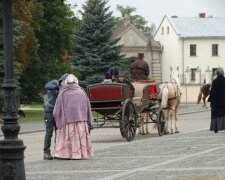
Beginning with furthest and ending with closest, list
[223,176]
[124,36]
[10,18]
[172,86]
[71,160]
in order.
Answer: [124,36], [172,86], [71,160], [223,176], [10,18]

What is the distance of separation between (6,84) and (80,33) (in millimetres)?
47259

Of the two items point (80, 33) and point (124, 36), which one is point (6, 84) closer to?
point (80, 33)

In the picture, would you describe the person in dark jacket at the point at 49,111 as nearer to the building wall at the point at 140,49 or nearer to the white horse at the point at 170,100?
the white horse at the point at 170,100


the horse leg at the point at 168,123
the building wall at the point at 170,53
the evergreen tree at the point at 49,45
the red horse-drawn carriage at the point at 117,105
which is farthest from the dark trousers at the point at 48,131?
the building wall at the point at 170,53

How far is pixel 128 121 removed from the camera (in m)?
21.1

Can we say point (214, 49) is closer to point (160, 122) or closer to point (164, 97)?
point (164, 97)

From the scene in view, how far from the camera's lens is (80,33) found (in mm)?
58344

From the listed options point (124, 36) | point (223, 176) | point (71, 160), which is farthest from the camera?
point (124, 36)

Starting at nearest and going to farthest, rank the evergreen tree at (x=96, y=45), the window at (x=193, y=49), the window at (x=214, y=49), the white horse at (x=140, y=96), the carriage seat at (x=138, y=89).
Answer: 1. the white horse at (x=140, y=96)
2. the carriage seat at (x=138, y=89)
3. the evergreen tree at (x=96, y=45)
4. the window at (x=193, y=49)
5. the window at (x=214, y=49)

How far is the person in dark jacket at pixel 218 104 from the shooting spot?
2316 cm

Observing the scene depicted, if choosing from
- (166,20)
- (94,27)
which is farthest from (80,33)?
(166,20)

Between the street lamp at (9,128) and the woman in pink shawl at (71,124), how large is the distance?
4.85m

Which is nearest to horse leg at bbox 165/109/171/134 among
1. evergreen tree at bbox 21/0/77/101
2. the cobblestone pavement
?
the cobblestone pavement

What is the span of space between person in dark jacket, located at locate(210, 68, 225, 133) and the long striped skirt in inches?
302
